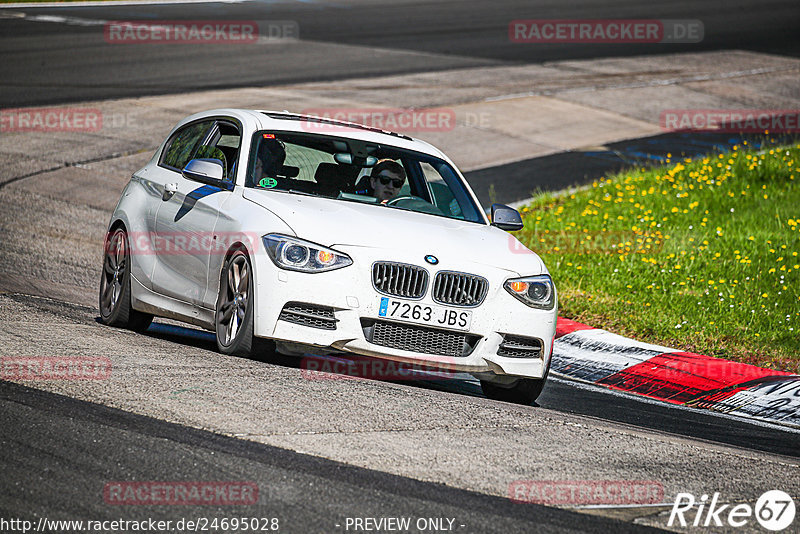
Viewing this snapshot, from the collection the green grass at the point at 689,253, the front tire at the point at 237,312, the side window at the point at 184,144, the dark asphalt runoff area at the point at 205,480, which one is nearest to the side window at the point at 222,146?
the side window at the point at 184,144

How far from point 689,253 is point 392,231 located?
5823 mm

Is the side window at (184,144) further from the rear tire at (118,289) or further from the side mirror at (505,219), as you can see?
the side mirror at (505,219)

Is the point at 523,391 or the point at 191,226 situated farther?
the point at 191,226

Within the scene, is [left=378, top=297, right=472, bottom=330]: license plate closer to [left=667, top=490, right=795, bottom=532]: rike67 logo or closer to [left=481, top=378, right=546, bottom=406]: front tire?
[left=481, top=378, right=546, bottom=406]: front tire

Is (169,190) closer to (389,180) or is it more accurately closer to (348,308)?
(389,180)

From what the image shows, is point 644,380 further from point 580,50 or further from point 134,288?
point 580,50

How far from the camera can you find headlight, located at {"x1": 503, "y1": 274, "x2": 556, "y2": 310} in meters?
7.48

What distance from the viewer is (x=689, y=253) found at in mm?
12414

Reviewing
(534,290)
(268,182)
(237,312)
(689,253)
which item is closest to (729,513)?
(534,290)

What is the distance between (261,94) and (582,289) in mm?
12042

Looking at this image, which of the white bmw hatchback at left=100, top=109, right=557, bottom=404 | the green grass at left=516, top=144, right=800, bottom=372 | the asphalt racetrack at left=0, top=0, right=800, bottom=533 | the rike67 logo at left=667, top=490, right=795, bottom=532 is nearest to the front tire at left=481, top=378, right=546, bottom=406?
the white bmw hatchback at left=100, top=109, right=557, bottom=404

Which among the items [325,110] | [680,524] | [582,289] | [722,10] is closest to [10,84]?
[325,110]

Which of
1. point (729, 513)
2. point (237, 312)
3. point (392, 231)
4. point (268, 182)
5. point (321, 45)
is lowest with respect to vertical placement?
point (729, 513)

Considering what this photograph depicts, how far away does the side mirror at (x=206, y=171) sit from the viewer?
8.00m
